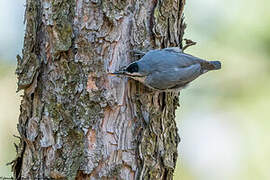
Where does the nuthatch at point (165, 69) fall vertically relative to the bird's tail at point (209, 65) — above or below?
below

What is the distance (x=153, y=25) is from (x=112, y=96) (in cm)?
51

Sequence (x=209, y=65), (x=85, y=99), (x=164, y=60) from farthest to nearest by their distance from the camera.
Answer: (x=209, y=65)
(x=164, y=60)
(x=85, y=99)

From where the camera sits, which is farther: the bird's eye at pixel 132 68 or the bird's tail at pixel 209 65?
the bird's tail at pixel 209 65

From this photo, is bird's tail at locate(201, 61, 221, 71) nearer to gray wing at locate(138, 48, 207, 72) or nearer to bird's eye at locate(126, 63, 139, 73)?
gray wing at locate(138, 48, 207, 72)

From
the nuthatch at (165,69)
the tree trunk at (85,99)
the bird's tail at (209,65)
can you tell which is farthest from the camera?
the bird's tail at (209,65)

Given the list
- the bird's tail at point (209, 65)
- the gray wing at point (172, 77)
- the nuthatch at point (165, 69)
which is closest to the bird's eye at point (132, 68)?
the nuthatch at point (165, 69)

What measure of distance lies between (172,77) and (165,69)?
0.07 m

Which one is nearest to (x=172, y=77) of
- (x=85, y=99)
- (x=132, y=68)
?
(x=132, y=68)

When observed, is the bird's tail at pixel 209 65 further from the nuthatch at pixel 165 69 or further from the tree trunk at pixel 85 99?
the tree trunk at pixel 85 99

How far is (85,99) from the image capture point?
2.29 meters

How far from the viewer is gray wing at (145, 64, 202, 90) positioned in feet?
8.29

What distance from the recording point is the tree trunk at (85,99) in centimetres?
227

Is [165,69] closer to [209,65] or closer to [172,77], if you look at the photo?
[172,77]

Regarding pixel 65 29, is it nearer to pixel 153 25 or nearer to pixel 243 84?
pixel 153 25
